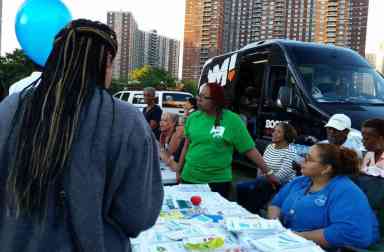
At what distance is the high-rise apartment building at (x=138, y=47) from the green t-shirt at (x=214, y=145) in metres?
45.8

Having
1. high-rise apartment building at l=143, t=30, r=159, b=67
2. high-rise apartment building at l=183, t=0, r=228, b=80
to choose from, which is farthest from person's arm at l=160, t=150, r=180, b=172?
high-rise apartment building at l=143, t=30, r=159, b=67

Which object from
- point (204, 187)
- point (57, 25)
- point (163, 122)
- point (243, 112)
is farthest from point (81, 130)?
point (243, 112)

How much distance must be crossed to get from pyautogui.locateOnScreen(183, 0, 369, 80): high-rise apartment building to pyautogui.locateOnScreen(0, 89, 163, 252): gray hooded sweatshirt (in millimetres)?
22037

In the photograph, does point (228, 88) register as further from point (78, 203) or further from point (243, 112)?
point (78, 203)

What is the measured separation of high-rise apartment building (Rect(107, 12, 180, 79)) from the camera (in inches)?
2090

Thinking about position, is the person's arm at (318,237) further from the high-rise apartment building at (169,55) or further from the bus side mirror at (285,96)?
the high-rise apartment building at (169,55)

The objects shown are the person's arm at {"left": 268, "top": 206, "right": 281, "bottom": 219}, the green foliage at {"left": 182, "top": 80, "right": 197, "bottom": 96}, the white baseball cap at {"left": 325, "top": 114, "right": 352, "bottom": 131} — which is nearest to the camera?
the person's arm at {"left": 268, "top": 206, "right": 281, "bottom": 219}

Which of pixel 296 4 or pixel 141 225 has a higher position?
pixel 296 4

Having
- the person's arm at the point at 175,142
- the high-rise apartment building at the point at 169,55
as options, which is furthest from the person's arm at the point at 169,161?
the high-rise apartment building at the point at 169,55

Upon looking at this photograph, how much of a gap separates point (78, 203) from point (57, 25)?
4032mm

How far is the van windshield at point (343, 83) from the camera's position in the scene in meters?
6.45

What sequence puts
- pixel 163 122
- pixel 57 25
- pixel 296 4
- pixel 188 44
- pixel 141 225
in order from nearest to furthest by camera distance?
pixel 141 225
pixel 57 25
pixel 163 122
pixel 296 4
pixel 188 44

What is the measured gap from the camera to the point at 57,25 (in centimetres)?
482

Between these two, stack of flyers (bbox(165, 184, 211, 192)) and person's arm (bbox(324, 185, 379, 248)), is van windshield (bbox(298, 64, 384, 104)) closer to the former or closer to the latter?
stack of flyers (bbox(165, 184, 211, 192))
